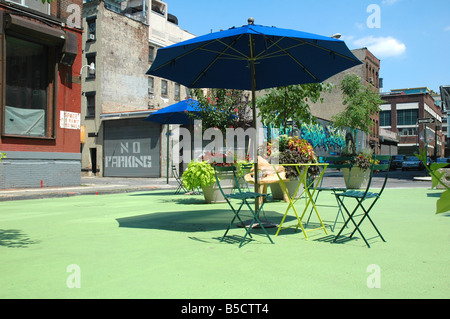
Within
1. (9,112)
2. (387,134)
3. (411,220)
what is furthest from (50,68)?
(387,134)

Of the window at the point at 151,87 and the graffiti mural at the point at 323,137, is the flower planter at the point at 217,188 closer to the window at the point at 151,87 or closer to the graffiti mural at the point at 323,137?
the graffiti mural at the point at 323,137

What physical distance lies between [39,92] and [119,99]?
18.3 meters

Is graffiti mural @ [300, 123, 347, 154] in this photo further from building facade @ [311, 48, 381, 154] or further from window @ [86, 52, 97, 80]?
window @ [86, 52, 97, 80]

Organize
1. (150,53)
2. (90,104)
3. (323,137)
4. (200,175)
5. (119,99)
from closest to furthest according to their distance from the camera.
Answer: (200,175) < (90,104) < (119,99) < (150,53) < (323,137)

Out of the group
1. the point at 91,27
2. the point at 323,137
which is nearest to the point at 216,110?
the point at 91,27

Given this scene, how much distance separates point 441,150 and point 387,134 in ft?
170

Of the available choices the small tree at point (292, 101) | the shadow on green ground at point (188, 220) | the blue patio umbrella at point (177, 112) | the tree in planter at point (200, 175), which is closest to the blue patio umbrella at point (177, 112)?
the blue patio umbrella at point (177, 112)

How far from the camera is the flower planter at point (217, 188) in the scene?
995 centimetres

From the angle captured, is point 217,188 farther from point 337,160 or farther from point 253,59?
point 253,59

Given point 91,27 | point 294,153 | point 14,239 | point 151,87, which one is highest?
point 91,27

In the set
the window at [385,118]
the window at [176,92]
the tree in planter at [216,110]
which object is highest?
the window at [385,118]

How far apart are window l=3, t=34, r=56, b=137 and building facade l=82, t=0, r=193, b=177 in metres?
13.0

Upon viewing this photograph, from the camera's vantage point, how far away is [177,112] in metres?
13.0
